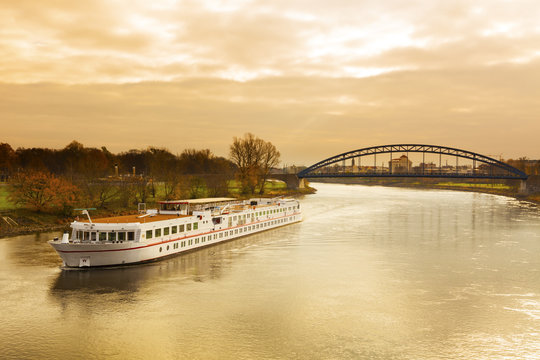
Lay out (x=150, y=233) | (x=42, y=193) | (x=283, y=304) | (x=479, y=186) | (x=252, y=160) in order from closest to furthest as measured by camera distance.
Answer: (x=283, y=304) → (x=150, y=233) → (x=42, y=193) → (x=252, y=160) → (x=479, y=186)

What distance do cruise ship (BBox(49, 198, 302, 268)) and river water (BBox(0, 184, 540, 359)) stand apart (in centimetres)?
102

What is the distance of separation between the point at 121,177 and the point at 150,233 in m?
45.0

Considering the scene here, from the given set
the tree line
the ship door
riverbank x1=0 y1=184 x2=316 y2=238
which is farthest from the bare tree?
the ship door

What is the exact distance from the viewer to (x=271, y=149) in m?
110

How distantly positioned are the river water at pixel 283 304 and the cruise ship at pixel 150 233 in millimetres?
1021

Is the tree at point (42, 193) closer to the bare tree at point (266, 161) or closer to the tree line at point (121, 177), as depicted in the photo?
the tree line at point (121, 177)

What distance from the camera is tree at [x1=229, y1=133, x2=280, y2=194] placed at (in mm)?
97312

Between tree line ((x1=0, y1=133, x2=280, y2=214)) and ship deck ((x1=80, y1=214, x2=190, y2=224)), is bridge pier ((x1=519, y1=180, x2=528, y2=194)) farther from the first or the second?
ship deck ((x1=80, y1=214, x2=190, y2=224))

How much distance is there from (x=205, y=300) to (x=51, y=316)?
7.24m

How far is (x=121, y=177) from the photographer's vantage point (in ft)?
245

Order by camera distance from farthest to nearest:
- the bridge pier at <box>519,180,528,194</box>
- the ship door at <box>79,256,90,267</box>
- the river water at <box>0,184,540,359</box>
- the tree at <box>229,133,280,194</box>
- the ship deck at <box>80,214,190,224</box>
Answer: the bridge pier at <box>519,180,528,194</box> < the tree at <box>229,133,280,194</box> < the ship deck at <box>80,214,190,224</box> < the ship door at <box>79,256,90,267</box> < the river water at <box>0,184,540,359</box>

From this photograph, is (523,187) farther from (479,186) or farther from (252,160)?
(252,160)

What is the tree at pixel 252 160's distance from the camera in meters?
97.3

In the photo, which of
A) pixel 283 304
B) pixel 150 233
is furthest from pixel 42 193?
pixel 283 304
